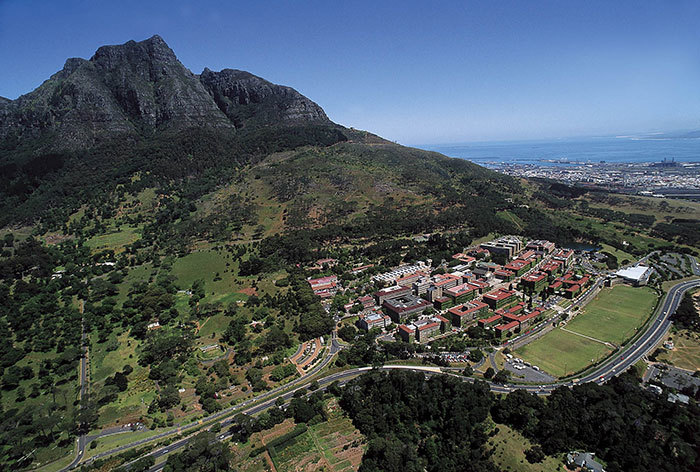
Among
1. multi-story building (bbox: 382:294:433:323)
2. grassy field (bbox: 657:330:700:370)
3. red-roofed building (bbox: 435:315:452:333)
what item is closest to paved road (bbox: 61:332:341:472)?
multi-story building (bbox: 382:294:433:323)

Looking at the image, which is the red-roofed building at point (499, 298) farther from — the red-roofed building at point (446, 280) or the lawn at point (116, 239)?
the lawn at point (116, 239)

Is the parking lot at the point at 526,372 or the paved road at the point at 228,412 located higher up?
the paved road at the point at 228,412

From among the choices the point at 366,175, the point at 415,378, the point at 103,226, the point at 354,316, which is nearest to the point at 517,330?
the point at 415,378

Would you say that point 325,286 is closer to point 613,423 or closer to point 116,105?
point 613,423

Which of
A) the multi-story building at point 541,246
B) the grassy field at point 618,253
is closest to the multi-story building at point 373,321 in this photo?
the multi-story building at point 541,246

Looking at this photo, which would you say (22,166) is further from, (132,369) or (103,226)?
(132,369)
